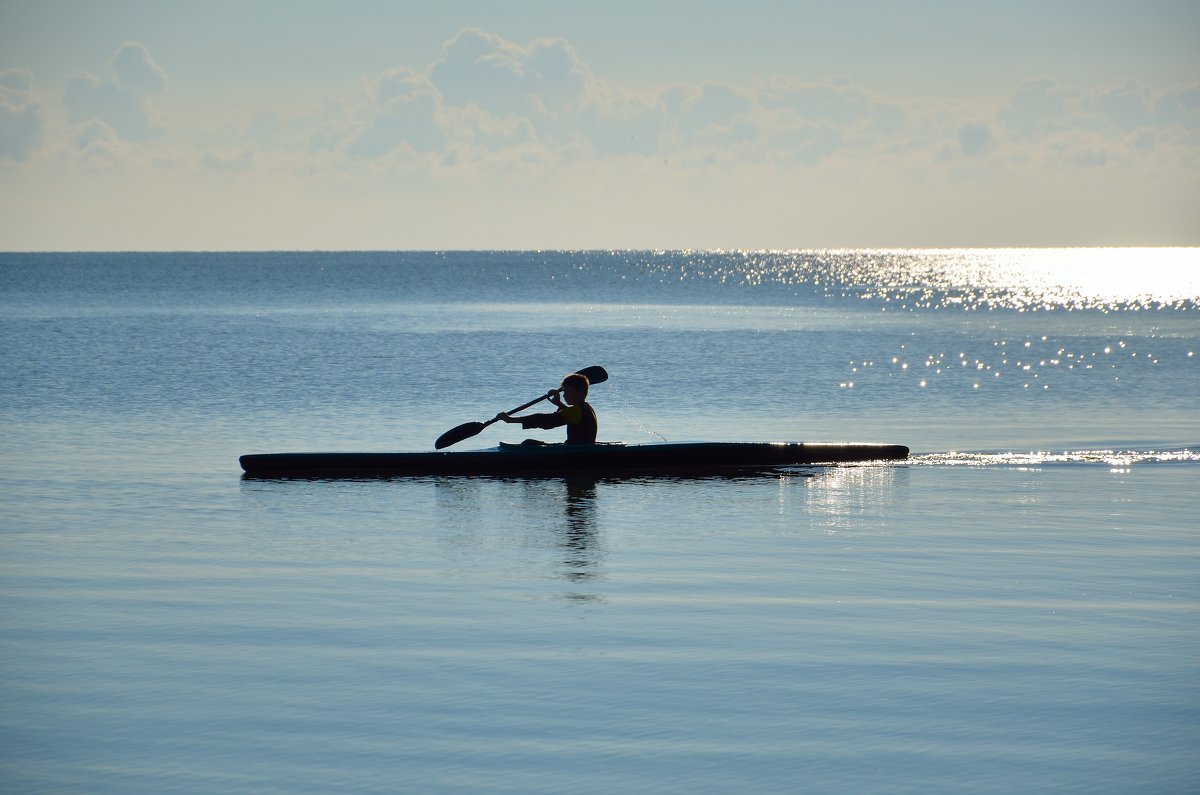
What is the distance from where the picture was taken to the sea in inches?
277

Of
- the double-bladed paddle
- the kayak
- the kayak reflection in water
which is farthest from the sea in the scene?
the double-bladed paddle

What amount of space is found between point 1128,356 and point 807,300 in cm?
5193

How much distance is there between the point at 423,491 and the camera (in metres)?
15.5

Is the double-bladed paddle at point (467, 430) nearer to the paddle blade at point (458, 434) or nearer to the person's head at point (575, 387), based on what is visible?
the paddle blade at point (458, 434)

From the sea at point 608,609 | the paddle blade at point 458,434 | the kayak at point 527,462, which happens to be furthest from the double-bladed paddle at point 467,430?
the sea at point 608,609

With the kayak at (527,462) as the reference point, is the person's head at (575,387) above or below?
above

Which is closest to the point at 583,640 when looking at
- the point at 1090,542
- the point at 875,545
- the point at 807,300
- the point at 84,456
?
the point at 875,545

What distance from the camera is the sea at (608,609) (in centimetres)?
704

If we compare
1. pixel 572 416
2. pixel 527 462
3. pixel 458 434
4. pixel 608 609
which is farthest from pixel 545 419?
pixel 608 609

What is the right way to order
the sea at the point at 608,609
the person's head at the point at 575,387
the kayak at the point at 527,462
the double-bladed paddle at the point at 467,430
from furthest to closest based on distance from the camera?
the double-bladed paddle at the point at 467,430 → the kayak at the point at 527,462 → the person's head at the point at 575,387 → the sea at the point at 608,609

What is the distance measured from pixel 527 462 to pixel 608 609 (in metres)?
6.85

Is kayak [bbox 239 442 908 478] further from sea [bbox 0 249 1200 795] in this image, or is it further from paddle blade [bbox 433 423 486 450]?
paddle blade [bbox 433 423 486 450]

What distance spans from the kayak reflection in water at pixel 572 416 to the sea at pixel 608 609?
666mm

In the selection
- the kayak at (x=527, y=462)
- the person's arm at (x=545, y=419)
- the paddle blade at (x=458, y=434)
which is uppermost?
the person's arm at (x=545, y=419)
